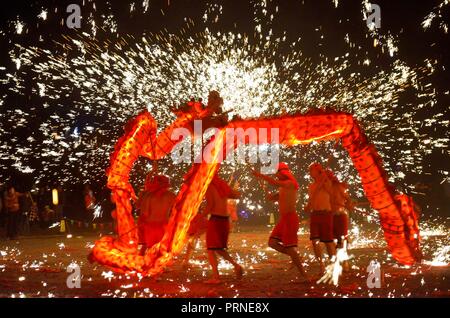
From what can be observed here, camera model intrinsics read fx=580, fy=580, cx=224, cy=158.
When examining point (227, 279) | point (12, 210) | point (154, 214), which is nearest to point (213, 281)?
point (227, 279)

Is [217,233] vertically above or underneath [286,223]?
underneath

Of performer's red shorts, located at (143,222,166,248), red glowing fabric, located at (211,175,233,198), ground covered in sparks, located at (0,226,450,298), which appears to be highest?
red glowing fabric, located at (211,175,233,198)

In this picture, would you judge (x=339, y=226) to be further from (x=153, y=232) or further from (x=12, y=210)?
(x=12, y=210)

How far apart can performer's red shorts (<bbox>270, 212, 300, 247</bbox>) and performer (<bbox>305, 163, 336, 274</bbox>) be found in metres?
0.85

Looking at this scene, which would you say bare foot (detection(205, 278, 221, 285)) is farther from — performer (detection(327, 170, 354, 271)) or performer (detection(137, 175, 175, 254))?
performer (detection(327, 170, 354, 271))

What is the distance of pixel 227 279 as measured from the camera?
930cm

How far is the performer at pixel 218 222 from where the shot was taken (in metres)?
9.13

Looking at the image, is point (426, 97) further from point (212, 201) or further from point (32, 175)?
point (212, 201)

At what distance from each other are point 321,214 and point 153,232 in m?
2.94

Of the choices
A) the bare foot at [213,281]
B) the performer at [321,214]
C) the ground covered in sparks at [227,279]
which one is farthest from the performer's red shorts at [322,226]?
the bare foot at [213,281]

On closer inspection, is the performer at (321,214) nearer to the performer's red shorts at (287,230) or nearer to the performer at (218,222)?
the performer's red shorts at (287,230)

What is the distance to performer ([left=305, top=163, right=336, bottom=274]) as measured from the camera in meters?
10.0

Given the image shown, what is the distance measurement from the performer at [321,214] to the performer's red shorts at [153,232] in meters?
2.61

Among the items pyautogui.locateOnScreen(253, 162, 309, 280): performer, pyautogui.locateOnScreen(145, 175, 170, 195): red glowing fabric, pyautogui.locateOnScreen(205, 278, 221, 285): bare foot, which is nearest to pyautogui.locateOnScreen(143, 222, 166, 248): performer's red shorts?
pyautogui.locateOnScreen(145, 175, 170, 195): red glowing fabric
